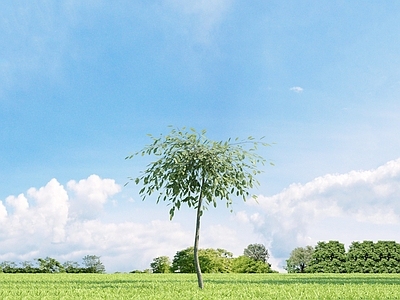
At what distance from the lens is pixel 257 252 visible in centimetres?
4616

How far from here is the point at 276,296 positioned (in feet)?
41.0

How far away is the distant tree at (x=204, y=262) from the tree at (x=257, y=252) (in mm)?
6082

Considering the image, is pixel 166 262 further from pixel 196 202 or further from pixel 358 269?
pixel 196 202

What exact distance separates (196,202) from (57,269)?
68.7 ft

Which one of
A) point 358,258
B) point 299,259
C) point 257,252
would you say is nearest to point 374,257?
point 358,258

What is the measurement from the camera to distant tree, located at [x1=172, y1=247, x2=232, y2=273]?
39.0 metres

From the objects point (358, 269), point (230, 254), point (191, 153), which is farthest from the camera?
point (230, 254)

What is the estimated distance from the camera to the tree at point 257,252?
4575 centimetres

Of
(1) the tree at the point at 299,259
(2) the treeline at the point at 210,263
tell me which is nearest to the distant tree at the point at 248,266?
(2) the treeline at the point at 210,263

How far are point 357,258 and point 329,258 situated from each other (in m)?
2.10

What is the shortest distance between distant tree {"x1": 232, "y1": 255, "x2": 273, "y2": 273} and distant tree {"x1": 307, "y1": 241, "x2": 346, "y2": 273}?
3.47m

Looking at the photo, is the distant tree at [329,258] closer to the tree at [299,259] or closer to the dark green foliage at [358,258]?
the dark green foliage at [358,258]

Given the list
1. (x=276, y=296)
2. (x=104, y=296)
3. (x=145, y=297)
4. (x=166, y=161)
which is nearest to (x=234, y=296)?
(x=276, y=296)

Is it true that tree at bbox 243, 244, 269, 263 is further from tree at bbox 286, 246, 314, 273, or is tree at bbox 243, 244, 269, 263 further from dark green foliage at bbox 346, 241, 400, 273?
dark green foliage at bbox 346, 241, 400, 273
